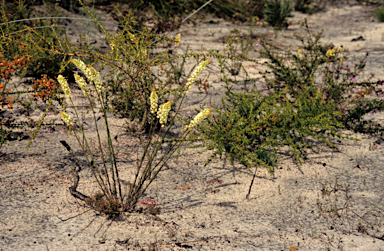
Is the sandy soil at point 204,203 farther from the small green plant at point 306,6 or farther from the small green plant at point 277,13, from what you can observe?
the small green plant at point 306,6

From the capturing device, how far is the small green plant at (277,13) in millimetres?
6242

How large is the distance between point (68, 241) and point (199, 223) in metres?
0.75

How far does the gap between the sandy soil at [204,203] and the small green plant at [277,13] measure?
3.66 m

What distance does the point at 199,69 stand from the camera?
1.73 metres

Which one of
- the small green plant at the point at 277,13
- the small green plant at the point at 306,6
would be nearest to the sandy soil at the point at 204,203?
the small green plant at the point at 277,13

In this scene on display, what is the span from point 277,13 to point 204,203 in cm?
493

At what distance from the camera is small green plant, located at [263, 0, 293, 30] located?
6242 millimetres

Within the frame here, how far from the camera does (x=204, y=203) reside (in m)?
2.30

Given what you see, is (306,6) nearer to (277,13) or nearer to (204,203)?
(277,13)

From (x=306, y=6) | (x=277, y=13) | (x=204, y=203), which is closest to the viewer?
(x=204, y=203)

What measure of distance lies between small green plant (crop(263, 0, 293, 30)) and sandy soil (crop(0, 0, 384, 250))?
3658 millimetres

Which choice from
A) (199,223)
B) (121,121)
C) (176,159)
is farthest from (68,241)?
(121,121)

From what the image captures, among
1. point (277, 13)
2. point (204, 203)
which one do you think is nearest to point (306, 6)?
point (277, 13)

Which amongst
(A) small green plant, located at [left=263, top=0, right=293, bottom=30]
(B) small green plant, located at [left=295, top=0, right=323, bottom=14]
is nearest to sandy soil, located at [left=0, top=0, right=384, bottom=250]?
(A) small green plant, located at [left=263, top=0, right=293, bottom=30]
